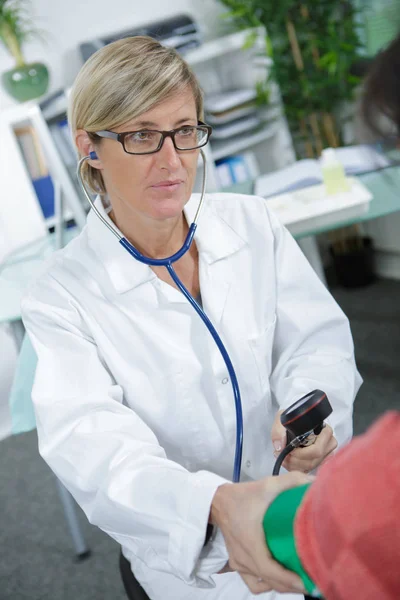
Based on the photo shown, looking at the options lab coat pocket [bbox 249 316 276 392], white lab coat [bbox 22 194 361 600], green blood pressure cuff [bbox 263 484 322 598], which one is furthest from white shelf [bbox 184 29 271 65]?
green blood pressure cuff [bbox 263 484 322 598]

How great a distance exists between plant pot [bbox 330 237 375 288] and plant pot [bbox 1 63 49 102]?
1.73 m

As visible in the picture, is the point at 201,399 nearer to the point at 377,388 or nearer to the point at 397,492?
the point at 397,492

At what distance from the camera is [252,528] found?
0.66m

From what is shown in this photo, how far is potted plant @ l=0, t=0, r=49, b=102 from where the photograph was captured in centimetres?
272

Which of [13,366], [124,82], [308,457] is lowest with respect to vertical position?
[13,366]

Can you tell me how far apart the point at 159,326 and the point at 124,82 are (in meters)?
0.42

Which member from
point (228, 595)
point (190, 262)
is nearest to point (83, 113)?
point (190, 262)

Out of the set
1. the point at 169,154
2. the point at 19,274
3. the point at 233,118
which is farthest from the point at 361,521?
the point at 233,118

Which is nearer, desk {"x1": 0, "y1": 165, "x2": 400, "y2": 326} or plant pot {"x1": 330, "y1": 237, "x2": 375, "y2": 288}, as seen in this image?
desk {"x1": 0, "y1": 165, "x2": 400, "y2": 326}

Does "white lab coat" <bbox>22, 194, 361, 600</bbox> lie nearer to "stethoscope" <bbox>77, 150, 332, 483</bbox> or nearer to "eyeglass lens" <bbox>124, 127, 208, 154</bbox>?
"stethoscope" <bbox>77, 150, 332, 483</bbox>

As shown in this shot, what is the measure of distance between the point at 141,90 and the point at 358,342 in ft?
6.79

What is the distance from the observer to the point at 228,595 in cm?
105

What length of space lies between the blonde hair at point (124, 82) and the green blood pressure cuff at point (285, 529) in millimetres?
721

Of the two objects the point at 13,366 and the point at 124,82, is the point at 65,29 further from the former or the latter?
the point at 124,82
